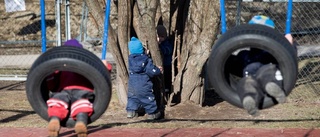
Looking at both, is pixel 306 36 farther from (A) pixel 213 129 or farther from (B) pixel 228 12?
(A) pixel 213 129

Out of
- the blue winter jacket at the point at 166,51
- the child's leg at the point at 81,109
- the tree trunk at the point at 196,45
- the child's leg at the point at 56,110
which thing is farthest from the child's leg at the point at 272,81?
the blue winter jacket at the point at 166,51

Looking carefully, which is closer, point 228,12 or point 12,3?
point 12,3

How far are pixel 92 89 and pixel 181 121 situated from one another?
11.6ft

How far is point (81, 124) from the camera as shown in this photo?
5.88 meters

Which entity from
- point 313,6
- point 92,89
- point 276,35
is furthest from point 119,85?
point 313,6

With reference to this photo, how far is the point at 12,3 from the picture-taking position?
11.4 meters

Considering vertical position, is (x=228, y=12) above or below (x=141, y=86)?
above

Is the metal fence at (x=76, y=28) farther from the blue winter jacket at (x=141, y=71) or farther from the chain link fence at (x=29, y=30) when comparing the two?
the blue winter jacket at (x=141, y=71)

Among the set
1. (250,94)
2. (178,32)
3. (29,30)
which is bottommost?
(250,94)

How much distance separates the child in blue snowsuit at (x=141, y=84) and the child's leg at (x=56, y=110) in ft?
9.97

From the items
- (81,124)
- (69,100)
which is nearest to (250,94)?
(81,124)

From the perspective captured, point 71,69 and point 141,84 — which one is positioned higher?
point 71,69

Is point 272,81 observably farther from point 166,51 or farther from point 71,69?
point 166,51

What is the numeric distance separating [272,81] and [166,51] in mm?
4770
